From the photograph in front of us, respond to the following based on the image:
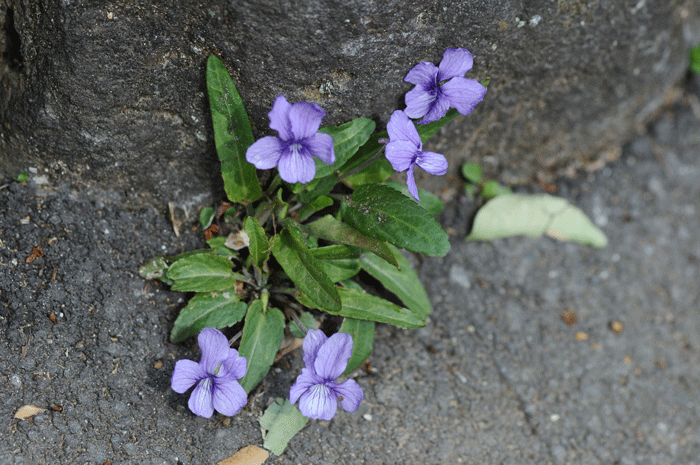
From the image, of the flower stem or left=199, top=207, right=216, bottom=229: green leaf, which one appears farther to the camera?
left=199, top=207, right=216, bottom=229: green leaf

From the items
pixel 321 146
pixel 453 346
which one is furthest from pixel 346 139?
pixel 453 346

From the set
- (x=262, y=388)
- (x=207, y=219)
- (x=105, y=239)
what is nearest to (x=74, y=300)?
(x=105, y=239)

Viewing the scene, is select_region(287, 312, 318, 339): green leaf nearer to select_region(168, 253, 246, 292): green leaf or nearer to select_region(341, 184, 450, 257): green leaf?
select_region(168, 253, 246, 292): green leaf

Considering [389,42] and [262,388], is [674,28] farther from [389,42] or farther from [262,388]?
[262,388]

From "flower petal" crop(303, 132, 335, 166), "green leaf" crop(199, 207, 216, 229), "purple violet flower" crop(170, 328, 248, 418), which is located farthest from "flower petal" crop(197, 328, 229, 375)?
"flower petal" crop(303, 132, 335, 166)

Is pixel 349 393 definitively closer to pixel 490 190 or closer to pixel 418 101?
pixel 418 101

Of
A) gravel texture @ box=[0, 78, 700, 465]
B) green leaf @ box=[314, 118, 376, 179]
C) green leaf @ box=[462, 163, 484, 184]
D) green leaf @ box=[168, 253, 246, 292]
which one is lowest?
gravel texture @ box=[0, 78, 700, 465]

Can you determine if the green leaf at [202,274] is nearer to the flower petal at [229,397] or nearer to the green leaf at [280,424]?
the flower petal at [229,397]
